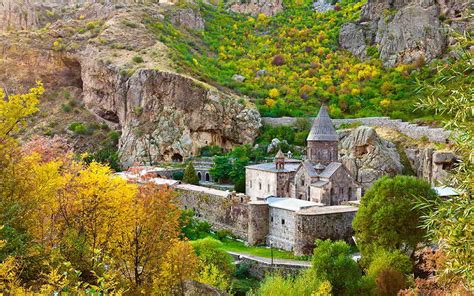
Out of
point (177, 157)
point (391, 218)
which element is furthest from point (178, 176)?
point (391, 218)

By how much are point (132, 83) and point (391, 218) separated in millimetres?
36358

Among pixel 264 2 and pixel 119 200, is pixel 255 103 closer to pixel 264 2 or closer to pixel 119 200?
pixel 264 2

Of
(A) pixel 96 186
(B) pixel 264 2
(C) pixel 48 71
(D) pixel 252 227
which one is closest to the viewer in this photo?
(A) pixel 96 186

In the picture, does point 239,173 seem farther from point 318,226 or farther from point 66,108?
point 66,108

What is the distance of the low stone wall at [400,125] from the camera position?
44.1m

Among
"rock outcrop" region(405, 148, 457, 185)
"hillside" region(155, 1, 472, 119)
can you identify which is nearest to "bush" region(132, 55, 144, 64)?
"hillside" region(155, 1, 472, 119)

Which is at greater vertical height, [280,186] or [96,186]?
[96,186]

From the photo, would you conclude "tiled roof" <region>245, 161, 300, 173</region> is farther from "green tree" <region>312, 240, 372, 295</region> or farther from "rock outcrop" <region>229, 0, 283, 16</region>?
"rock outcrop" <region>229, 0, 283, 16</region>

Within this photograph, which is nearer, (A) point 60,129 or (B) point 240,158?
(B) point 240,158

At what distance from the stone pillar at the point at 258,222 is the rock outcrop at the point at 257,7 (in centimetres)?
5736

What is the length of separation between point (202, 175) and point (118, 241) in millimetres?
33382

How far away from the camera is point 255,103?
5984 centimetres

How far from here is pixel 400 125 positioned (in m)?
48.7

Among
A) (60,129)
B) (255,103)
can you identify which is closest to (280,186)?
(255,103)
